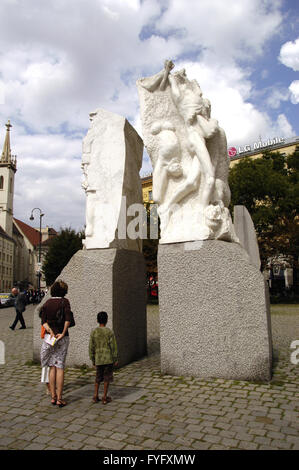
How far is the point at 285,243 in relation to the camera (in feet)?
70.2

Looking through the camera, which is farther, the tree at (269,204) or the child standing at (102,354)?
the tree at (269,204)

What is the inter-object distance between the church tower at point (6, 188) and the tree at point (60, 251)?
42.0 meters

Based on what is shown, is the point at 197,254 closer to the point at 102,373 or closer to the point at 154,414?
the point at 102,373

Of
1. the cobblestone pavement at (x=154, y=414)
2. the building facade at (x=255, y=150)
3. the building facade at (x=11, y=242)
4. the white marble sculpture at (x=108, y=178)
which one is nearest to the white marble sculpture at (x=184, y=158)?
the white marble sculpture at (x=108, y=178)

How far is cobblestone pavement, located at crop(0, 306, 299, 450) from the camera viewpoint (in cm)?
308

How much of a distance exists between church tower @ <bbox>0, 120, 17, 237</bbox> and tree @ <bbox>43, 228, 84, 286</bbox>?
42.0 m

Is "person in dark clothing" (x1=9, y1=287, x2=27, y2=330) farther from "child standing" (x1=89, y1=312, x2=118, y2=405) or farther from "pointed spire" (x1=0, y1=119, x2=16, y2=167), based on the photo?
"pointed spire" (x1=0, y1=119, x2=16, y2=167)

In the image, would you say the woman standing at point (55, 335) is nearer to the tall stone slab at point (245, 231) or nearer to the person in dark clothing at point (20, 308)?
the tall stone slab at point (245, 231)

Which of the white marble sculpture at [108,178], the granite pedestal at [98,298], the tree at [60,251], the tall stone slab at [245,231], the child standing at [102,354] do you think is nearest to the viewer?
the child standing at [102,354]

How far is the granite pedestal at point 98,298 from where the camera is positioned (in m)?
5.77

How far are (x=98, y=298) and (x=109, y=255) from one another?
69 centimetres

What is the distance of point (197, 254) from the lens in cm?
520

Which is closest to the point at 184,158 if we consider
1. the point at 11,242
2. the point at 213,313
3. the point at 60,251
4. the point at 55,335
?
the point at 213,313

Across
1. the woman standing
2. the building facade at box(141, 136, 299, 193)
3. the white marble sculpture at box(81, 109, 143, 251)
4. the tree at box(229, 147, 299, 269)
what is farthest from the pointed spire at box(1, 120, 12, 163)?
the woman standing
